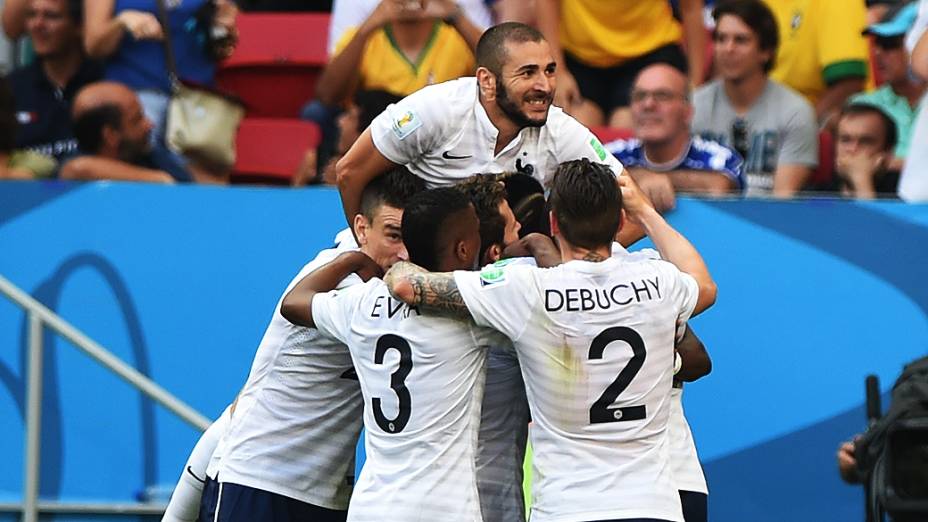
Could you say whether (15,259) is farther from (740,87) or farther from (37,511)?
(740,87)

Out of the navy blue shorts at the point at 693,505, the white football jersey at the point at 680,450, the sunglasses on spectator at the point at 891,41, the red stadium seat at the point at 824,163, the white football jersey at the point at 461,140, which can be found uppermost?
the sunglasses on spectator at the point at 891,41

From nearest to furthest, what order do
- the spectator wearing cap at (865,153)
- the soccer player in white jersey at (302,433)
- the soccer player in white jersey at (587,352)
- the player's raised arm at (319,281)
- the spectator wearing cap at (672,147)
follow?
1. the soccer player in white jersey at (587,352)
2. the player's raised arm at (319,281)
3. the soccer player in white jersey at (302,433)
4. the spectator wearing cap at (672,147)
5. the spectator wearing cap at (865,153)

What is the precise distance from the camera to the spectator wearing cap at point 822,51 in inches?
357

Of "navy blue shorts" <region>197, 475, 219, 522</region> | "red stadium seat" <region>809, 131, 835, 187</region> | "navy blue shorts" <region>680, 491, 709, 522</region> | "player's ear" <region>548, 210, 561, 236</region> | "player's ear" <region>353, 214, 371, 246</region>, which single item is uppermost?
"red stadium seat" <region>809, 131, 835, 187</region>

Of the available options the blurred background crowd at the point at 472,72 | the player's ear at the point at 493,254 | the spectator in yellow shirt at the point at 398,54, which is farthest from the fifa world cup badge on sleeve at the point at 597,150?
the spectator in yellow shirt at the point at 398,54

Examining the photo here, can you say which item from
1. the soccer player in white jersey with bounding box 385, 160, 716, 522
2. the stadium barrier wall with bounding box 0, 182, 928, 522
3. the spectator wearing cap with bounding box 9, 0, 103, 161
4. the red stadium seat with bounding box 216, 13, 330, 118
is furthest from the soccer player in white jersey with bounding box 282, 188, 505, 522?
the red stadium seat with bounding box 216, 13, 330, 118

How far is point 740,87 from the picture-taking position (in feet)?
28.4

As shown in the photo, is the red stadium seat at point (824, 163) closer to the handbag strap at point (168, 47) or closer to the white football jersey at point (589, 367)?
the handbag strap at point (168, 47)

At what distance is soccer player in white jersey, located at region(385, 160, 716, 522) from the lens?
17.3 ft

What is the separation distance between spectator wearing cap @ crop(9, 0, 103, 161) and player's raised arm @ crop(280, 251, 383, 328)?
3723 millimetres

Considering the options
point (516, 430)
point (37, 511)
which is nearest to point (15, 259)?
point (37, 511)

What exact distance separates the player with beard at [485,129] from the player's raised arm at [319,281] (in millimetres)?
207

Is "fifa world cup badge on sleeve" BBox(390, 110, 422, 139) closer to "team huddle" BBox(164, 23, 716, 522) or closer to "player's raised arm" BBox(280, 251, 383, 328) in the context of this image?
"team huddle" BBox(164, 23, 716, 522)

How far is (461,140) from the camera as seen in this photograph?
5871mm
